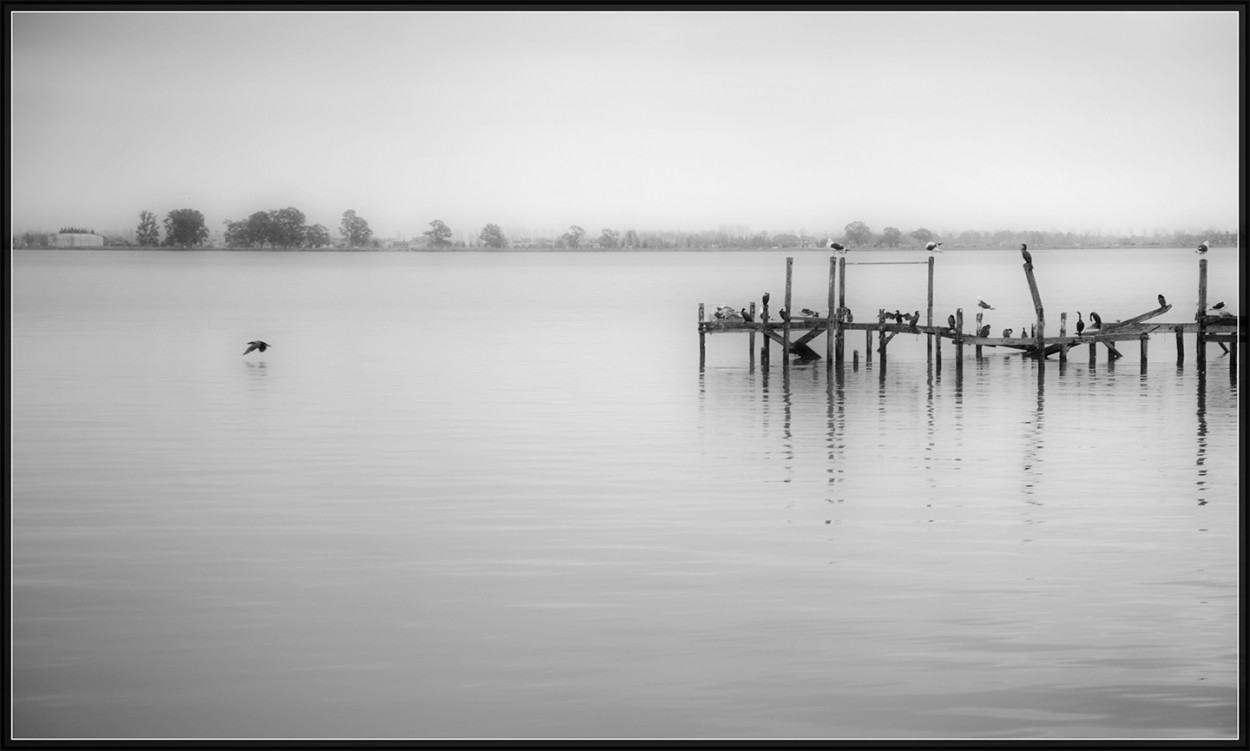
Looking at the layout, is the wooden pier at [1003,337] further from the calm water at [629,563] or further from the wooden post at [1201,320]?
the calm water at [629,563]

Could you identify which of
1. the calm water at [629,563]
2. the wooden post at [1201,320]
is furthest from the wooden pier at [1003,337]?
the calm water at [629,563]

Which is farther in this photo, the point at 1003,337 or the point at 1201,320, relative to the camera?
the point at 1003,337

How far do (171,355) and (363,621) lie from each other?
121 ft

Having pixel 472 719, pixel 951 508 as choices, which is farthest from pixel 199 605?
pixel 951 508

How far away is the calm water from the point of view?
35.9 ft

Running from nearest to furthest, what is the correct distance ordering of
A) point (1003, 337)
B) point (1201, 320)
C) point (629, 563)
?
point (629, 563) → point (1201, 320) → point (1003, 337)

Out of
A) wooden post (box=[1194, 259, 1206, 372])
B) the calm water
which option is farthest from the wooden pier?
the calm water

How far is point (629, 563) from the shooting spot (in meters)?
15.2

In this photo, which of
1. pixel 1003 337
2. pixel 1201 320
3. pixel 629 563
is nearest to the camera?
pixel 629 563

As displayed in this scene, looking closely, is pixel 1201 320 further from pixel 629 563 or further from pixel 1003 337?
pixel 629 563

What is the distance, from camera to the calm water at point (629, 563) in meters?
10.9

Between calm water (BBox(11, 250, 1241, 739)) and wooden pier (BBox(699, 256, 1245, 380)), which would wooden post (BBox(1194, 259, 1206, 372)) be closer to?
wooden pier (BBox(699, 256, 1245, 380))

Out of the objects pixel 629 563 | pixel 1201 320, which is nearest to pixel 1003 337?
pixel 1201 320

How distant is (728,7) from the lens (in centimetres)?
1317
